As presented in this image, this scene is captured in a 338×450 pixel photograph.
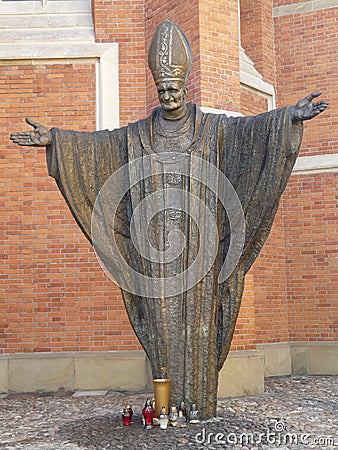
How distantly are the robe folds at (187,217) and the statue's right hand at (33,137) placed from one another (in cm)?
10

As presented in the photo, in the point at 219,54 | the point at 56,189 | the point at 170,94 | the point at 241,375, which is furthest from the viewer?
the point at 56,189

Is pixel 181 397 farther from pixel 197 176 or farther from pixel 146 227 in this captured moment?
pixel 197 176

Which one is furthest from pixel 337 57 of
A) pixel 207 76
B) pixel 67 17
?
pixel 67 17

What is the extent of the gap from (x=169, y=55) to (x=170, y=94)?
0.32 m

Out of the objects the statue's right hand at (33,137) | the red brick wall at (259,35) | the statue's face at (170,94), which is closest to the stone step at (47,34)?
the red brick wall at (259,35)

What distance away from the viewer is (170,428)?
16.8 ft

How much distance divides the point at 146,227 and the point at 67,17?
5.48m

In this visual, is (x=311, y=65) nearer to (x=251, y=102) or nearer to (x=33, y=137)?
(x=251, y=102)

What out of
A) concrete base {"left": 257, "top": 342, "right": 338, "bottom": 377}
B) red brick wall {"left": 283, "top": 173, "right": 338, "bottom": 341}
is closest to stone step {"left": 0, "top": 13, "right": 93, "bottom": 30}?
red brick wall {"left": 283, "top": 173, "right": 338, "bottom": 341}

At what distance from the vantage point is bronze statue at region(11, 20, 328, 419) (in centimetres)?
538

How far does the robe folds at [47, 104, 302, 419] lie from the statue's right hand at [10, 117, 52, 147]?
10 centimetres

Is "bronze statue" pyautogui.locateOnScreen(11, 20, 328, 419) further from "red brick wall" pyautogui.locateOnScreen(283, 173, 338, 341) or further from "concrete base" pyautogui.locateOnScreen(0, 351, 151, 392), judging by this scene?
"red brick wall" pyautogui.locateOnScreen(283, 173, 338, 341)

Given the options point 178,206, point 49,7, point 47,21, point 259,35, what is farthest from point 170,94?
point 259,35

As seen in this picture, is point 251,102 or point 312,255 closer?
point 251,102
